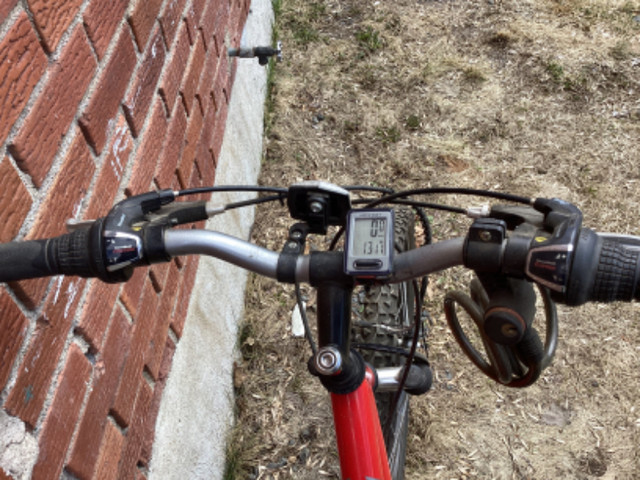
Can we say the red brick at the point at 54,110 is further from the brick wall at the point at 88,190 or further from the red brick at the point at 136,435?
the red brick at the point at 136,435

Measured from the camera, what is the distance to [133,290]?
152 centimetres

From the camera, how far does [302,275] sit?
0.95 meters

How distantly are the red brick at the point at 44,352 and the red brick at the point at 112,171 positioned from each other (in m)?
0.18

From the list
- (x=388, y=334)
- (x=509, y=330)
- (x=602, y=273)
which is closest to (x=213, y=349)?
(x=388, y=334)

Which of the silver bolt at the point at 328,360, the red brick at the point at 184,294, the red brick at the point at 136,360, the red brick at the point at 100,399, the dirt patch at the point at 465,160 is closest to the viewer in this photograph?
the silver bolt at the point at 328,360

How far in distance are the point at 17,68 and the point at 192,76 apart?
3.37 ft

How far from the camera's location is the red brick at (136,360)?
144 cm

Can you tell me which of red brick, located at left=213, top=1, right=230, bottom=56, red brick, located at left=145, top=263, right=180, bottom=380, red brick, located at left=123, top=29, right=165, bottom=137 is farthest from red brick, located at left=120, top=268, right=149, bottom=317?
red brick, located at left=213, top=1, right=230, bottom=56

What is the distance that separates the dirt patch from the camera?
229cm

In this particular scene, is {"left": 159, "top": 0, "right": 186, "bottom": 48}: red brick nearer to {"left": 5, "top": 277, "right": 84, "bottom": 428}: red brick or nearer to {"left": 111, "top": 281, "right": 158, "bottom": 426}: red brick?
{"left": 111, "top": 281, "right": 158, "bottom": 426}: red brick

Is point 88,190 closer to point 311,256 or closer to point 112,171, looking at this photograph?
point 112,171

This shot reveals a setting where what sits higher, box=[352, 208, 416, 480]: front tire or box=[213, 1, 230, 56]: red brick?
box=[213, 1, 230, 56]: red brick

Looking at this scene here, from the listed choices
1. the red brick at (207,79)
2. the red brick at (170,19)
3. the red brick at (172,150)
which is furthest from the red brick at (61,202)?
the red brick at (207,79)

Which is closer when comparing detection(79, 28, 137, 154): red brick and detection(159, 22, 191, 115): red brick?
detection(79, 28, 137, 154): red brick
